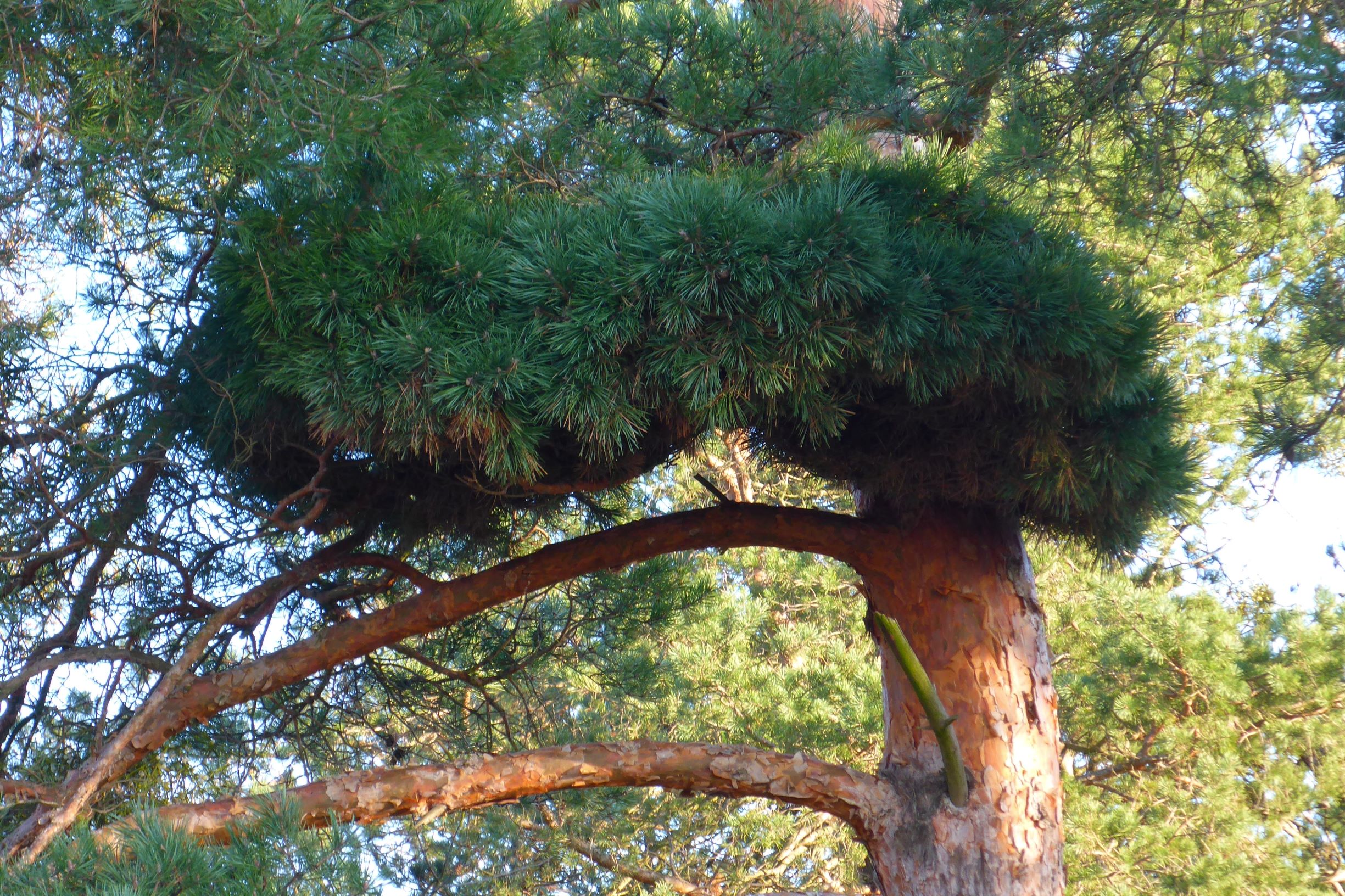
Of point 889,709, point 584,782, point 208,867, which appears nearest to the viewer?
point 208,867

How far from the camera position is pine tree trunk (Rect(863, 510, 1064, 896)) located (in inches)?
104

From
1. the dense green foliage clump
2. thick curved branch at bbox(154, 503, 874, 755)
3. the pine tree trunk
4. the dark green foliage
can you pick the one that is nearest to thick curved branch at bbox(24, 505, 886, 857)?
thick curved branch at bbox(154, 503, 874, 755)

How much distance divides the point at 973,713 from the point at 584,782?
100 centimetres

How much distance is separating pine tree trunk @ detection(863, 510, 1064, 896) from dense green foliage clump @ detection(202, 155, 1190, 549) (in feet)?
1.32

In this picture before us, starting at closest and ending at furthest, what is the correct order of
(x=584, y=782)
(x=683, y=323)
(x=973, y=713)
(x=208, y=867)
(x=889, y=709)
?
(x=208, y=867), (x=683, y=323), (x=584, y=782), (x=973, y=713), (x=889, y=709)

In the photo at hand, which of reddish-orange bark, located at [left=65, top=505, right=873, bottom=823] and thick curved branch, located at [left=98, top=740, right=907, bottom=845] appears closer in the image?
thick curved branch, located at [left=98, top=740, right=907, bottom=845]

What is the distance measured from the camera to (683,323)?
214cm

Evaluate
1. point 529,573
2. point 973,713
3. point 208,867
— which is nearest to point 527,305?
point 529,573

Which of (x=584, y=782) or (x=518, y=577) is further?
(x=518, y=577)

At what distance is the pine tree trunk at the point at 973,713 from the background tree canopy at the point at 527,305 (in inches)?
9.3

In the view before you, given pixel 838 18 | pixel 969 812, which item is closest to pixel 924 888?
pixel 969 812

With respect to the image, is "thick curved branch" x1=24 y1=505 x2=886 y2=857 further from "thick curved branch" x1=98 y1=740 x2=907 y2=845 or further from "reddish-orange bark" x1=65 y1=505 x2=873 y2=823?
"thick curved branch" x1=98 y1=740 x2=907 y2=845

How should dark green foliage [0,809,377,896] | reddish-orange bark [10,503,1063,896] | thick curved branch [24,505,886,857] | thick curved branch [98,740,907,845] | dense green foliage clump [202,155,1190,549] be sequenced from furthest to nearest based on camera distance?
thick curved branch [24,505,886,857]
reddish-orange bark [10,503,1063,896]
thick curved branch [98,740,907,845]
dense green foliage clump [202,155,1190,549]
dark green foliage [0,809,377,896]

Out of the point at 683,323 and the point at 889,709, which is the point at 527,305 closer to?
the point at 683,323
